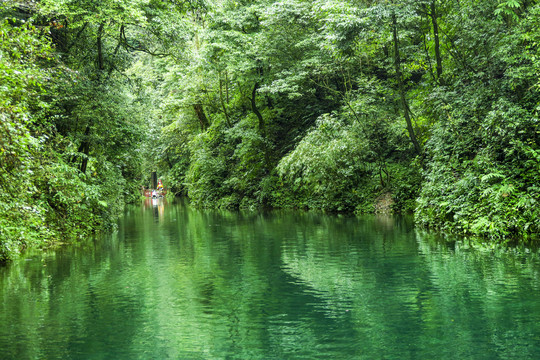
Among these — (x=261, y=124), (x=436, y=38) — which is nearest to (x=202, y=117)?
(x=261, y=124)

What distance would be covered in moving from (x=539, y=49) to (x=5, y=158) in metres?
11.6

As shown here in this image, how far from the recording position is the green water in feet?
17.4

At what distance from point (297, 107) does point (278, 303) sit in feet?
76.5

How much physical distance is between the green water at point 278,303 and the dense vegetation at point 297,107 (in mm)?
1991

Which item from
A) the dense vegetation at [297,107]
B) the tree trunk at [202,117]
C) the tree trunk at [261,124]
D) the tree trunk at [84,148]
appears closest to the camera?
the dense vegetation at [297,107]

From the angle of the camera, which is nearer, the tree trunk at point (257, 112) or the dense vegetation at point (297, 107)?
the dense vegetation at point (297, 107)

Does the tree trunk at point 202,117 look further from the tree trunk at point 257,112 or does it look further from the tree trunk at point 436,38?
the tree trunk at point 436,38

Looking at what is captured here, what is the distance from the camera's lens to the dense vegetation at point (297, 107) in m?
11.9

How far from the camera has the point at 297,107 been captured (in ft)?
97.2

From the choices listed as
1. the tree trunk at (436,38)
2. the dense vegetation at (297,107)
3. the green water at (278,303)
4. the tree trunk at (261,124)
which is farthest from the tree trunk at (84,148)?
the tree trunk at (261,124)

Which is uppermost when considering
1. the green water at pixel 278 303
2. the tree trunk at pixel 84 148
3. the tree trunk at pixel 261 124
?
the tree trunk at pixel 261 124

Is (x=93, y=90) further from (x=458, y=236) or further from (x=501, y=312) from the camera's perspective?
(x=501, y=312)

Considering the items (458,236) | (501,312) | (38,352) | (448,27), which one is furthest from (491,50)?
(38,352)

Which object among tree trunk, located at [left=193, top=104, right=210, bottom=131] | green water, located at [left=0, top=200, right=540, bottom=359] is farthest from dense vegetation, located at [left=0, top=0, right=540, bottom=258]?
tree trunk, located at [left=193, top=104, right=210, bottom=131]
